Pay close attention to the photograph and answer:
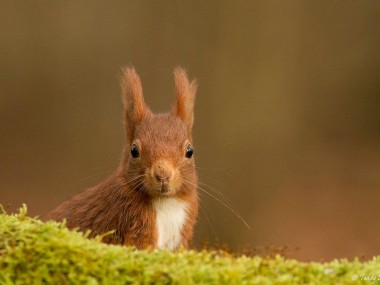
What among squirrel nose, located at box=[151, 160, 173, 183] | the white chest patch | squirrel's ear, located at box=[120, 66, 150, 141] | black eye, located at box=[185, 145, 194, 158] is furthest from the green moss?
squirrel's ear, located at box=[120, 66, 150, 141]

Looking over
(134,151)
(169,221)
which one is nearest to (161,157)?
(134,151)

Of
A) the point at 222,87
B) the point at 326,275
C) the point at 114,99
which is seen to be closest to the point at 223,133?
the point at 222,87

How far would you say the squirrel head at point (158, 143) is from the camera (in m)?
4.81

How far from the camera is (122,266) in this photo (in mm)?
3256

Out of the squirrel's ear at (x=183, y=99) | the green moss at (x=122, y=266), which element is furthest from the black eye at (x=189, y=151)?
the green moss at (x=122, y=266)

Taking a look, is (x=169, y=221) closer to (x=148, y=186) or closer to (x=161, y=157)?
(x=148, y=186)

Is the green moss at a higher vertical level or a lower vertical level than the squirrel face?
lower

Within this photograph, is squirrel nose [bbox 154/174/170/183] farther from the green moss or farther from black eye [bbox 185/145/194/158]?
the green moss

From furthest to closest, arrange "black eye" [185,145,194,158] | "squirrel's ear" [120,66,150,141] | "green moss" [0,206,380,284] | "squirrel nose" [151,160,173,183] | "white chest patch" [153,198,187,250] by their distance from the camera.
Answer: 1. "squirrel's ear" [120,66,150,141]
2. "black eye" [185,145,194,158]
3. "white chest patch" [153,198,187,250]
4. "squirrel nose" [151,160,173,183]
5. "green moss" [0,206,380,284]

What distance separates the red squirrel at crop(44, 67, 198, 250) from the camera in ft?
15.8

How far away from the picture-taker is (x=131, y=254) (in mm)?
3330

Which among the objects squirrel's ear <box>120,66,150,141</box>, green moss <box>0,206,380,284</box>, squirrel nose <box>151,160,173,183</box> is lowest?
green moss <box>0,206,380,284</box>

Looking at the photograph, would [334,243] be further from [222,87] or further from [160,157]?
[160,157]

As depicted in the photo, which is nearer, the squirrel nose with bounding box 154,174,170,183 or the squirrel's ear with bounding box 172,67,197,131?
the squirrel nose with bounding box 154,174,170,183
